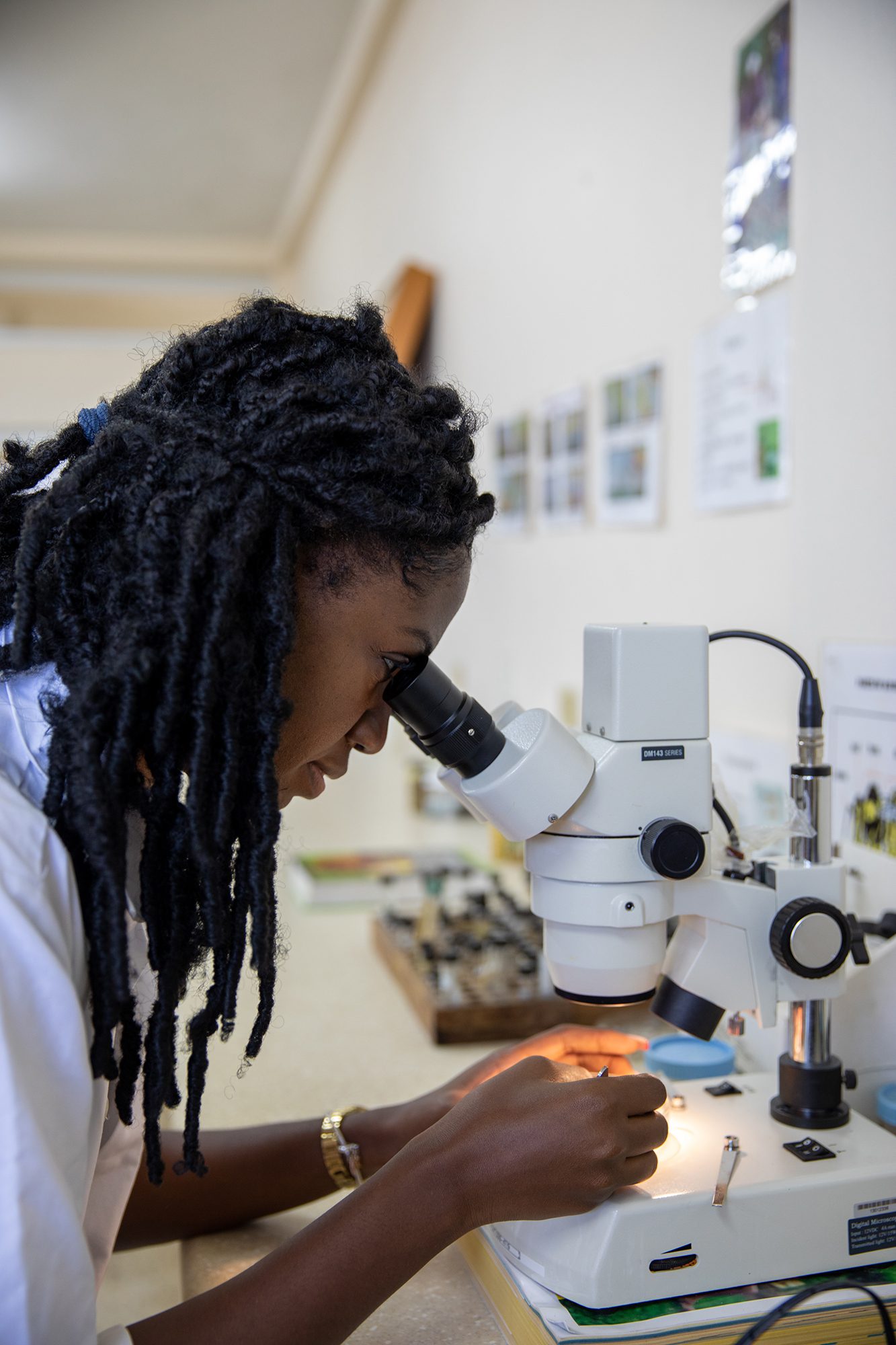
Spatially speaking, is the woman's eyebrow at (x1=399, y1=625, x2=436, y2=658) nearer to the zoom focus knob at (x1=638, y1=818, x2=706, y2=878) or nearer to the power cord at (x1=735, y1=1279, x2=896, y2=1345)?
the zoom focus knob at (x1=638, y1=818, x2=706, y2=878)

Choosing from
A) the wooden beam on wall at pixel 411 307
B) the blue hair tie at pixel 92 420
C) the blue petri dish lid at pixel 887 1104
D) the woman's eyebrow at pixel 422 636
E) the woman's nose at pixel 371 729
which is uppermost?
the wooden beam on wall at pixel 411 307

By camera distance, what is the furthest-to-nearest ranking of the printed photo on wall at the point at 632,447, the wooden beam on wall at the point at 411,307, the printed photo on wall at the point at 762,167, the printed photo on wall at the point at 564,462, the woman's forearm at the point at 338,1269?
the wooden beam on wall at the point at 411,307, the printed photo on wall at the point at 564,462, the printed photo on wall at the point at 632,447, the printed photo on wall at the point at 762,167, the woman's forearm at the point at 338,1269

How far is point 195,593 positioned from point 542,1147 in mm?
470

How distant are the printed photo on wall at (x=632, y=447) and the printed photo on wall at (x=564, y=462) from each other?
12 centimetres

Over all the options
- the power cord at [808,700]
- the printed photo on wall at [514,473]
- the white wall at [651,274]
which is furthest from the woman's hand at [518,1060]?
the printed photo on wall at [514,473]

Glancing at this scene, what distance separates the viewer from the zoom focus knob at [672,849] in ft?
2.83

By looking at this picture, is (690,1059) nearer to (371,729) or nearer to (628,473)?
(371,729)

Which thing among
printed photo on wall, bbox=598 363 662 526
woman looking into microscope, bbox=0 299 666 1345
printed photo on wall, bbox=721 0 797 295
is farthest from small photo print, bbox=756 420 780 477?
woman looking into microscope, bbox=0 299 666 1345

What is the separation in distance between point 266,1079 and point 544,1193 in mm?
644

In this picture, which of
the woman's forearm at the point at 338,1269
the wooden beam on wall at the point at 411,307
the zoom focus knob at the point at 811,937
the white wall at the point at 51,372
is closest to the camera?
the woman's forearm at the point at 338,1269

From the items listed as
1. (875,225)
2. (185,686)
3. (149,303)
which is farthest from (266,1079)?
(149,303)

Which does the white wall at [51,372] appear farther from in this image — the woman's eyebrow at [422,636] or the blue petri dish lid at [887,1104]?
the blue petri dish lid at [887,1104]

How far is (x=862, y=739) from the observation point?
1248mm

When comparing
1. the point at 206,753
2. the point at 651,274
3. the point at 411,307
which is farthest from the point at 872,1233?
the point at 411,307
